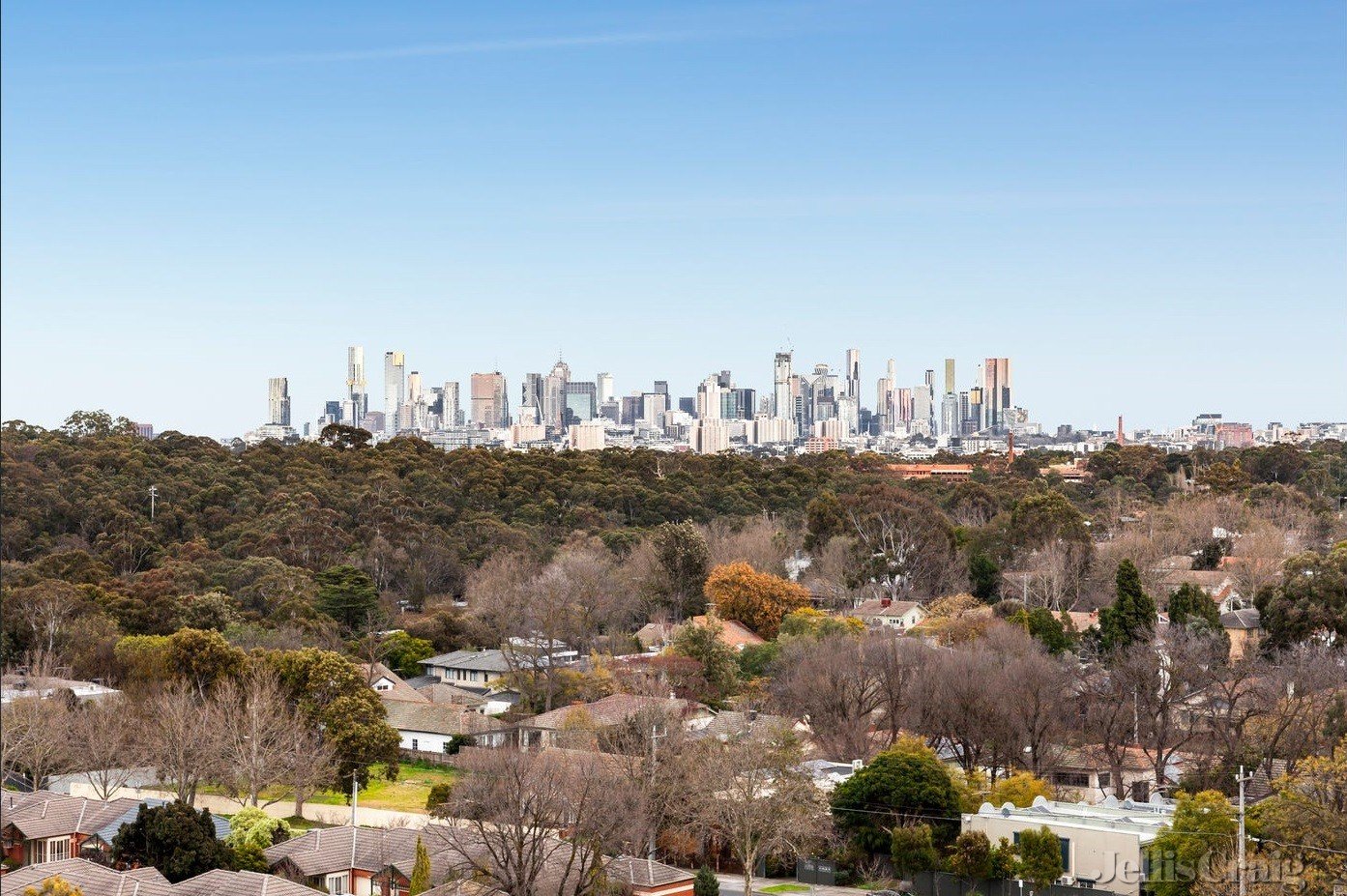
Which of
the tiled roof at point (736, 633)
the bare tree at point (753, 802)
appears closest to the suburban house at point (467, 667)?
the tiled roof at point (736, 633)

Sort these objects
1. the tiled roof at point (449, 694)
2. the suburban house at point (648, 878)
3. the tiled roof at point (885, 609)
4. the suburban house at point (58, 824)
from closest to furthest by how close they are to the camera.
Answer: the suburban house at point (648, 878)
the suburban house at point (58, 824)
the tiled roof at point (449, 694)
the tiled roof at point (885, 609)

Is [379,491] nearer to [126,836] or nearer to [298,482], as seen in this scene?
[298,482]

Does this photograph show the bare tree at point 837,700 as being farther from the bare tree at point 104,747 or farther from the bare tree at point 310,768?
the bare tree at point 104,747

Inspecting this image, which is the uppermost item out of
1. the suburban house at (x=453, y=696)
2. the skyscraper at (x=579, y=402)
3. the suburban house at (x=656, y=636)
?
the skyscraper at (x=579, y=402)

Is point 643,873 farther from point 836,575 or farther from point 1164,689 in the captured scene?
point 836,575

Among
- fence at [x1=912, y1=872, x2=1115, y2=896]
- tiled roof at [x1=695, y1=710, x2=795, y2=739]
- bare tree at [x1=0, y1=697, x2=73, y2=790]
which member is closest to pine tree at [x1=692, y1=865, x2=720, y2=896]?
fence at [x1=912, y1=872, x2=1115, y2=896]

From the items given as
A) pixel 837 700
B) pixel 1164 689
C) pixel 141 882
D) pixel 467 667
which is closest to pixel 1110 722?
pixel 1164 689

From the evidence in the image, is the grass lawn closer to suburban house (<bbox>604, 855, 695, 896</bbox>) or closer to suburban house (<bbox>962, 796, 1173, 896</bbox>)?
suburban house (<bbox>604, 855, 695, 896</bbox>)
